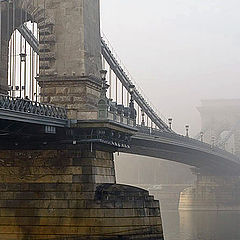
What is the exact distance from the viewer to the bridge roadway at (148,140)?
104 ft

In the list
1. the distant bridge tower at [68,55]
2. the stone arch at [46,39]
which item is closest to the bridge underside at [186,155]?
the distant bridge tower at [68,55]

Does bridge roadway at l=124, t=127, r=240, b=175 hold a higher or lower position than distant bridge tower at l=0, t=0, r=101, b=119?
lower

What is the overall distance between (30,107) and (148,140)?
22918 mm

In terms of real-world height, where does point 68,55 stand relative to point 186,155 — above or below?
above

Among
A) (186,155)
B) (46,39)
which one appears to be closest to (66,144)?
(46,39)

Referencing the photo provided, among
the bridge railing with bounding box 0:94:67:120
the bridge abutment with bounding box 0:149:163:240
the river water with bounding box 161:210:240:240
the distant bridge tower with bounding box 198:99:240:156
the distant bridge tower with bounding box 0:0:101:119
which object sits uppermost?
the distant bridge tower with bounding box 198:99:240:156

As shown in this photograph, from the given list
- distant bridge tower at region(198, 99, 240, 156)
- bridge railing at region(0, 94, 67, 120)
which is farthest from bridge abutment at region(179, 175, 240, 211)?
bridge railing at region(0, 94, 67, 120)

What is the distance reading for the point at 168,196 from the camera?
392ft

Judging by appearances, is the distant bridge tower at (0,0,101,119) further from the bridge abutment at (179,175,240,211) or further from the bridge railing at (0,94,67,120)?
the bridge abutment at (179,175,240,211)

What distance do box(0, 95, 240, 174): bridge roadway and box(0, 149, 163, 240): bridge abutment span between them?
1549 millimetres

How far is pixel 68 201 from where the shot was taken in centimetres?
3431

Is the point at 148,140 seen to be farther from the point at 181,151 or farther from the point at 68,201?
the point at 68,201

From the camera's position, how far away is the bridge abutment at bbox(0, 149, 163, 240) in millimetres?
33781

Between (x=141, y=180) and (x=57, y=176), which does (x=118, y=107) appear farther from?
(x=141, y=180)
